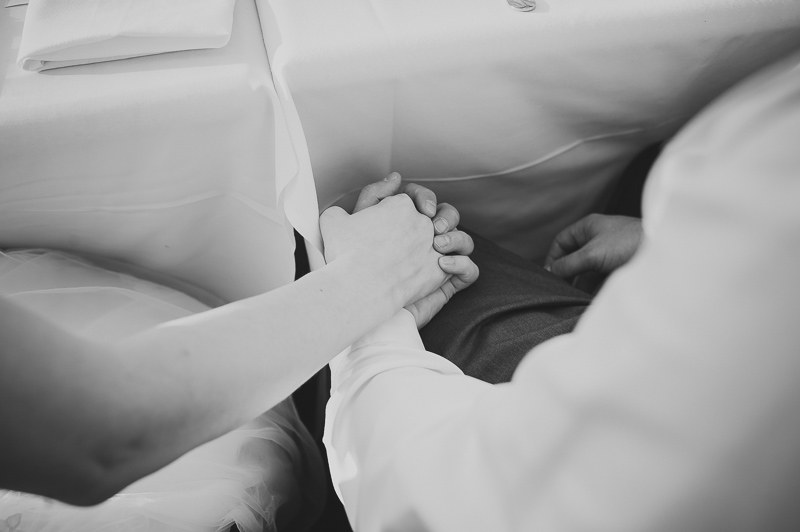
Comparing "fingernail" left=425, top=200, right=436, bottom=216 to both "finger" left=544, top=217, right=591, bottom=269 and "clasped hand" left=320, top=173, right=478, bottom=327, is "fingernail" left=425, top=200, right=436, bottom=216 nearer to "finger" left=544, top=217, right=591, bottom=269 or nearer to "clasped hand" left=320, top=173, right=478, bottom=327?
"clasped hand" left=320, top=173, right=478, bottom=327

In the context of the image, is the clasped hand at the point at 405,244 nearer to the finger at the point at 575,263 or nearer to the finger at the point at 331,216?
the finger at the point at 331,216

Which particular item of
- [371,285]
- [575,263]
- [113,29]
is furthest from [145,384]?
[575,263]

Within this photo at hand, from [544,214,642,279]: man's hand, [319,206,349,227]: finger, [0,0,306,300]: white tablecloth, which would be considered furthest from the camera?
[544,214,642,279]: man's hand

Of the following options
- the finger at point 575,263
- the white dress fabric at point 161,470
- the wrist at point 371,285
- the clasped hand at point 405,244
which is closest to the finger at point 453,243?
the clasped hand at point 405,244

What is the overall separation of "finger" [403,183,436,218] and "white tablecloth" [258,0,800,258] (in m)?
0.04

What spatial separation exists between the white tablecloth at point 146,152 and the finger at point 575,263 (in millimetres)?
432

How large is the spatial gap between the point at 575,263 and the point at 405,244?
331mm

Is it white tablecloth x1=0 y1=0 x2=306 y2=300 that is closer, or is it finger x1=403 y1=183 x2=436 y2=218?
white tablecloth x1=0 y1=0 x2=306 y2=300

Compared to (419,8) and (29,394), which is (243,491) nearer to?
(29,394)

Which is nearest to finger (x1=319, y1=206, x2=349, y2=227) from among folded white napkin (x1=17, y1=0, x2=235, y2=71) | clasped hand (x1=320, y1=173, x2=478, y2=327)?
clasped hand (x1=320, y1=173, x2=478, y2=327)

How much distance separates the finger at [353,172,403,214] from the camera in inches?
26.8

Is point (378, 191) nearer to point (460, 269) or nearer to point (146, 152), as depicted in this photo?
point (460, 269)

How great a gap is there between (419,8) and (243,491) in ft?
1.92

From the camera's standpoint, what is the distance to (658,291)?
235 mm
